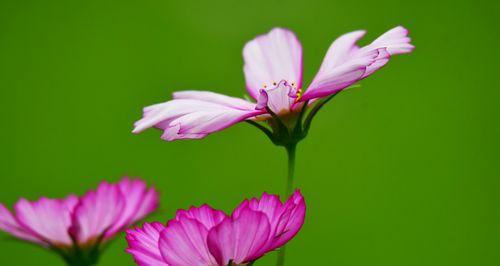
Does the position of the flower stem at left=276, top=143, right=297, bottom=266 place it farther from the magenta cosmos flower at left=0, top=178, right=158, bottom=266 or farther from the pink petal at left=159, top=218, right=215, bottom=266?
the magenta cosmos flower at left=0, top=178, right=158, bottom=266

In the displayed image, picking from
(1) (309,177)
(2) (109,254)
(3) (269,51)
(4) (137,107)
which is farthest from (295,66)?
(4) (137,107)

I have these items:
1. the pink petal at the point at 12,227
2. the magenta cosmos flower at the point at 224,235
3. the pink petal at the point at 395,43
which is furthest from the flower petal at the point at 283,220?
the pink petal at the point at 12,227

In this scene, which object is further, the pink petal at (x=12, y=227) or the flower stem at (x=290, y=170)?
the pink petal at (x=12, y=227)

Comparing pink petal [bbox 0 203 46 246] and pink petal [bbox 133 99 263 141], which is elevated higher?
pink petal [bbox 133 99 263 141]

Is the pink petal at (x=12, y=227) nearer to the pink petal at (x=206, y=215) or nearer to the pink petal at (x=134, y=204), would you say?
the pink petal at (x=134, y=204)

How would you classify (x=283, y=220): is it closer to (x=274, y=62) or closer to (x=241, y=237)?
(x=241, y=237)

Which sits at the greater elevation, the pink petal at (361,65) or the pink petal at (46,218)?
the pink petal at (361,65)

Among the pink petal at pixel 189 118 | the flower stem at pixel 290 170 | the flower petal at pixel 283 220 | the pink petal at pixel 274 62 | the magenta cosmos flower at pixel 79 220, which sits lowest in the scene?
the magenta cosmos flower at pixel 79 220

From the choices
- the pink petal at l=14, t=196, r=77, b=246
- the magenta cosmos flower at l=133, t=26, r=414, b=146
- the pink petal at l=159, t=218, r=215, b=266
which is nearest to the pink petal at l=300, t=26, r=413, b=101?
the magenta cosmos flower at l=133, t=26, r=414, b=146
